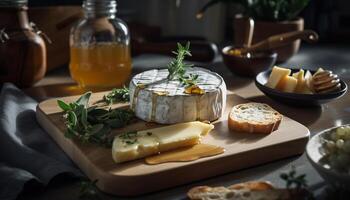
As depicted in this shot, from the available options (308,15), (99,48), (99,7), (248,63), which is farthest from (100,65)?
(308,15)

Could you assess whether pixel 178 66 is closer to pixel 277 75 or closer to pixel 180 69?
pixel 180 69

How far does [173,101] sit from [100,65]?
14.4 inches

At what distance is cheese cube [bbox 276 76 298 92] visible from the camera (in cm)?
114

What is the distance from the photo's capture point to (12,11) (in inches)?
48.7

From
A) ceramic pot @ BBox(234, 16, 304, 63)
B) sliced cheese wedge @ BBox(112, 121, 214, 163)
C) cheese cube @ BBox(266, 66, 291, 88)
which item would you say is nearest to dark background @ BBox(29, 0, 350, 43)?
ceramic pot @ BBox(234, 16, 304, 63)

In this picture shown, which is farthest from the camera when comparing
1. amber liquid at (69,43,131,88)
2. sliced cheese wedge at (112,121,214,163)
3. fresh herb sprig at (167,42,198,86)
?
amber liquid at (69,43,131,88)

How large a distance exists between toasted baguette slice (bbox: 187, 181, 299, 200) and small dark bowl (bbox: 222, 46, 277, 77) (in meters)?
0.67

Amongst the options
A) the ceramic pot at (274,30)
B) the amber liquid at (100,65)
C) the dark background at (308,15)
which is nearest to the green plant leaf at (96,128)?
the amber liquid at (100,65)

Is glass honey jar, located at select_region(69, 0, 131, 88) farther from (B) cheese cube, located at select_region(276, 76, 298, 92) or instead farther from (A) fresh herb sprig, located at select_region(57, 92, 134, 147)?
(B) cheese cube, located at select_region(276, 76, 298, 92)

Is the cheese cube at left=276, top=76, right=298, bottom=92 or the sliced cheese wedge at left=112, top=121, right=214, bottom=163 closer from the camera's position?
the sliced cheese wedge at left=112, top=121, right=214, bottom=163

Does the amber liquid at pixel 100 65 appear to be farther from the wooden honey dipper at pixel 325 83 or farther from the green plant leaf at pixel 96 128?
the wooden honey dipper at pixel 325 83

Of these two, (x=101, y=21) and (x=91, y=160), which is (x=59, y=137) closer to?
(x=91, y=160)

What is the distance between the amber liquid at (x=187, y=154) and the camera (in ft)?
2.64

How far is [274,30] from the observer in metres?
1.52
